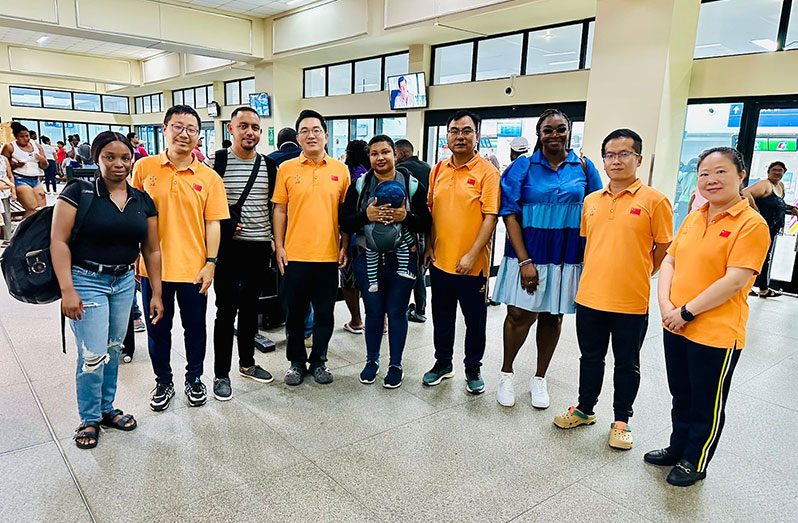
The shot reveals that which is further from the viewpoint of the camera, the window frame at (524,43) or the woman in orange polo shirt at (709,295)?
the window frame at (524,43)

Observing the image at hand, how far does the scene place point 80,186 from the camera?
220 cm

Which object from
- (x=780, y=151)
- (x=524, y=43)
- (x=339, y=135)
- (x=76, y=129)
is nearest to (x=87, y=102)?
(x=76, y=129)

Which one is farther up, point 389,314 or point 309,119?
point 309,119

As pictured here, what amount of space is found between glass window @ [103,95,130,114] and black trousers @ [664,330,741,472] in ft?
71.6

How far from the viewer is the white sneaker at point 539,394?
2975 mm

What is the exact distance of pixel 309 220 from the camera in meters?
2.92

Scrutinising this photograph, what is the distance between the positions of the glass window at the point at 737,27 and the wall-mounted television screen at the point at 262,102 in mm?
8577

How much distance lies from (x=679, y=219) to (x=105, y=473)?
696cm


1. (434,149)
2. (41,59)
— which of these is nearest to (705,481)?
(434,149)

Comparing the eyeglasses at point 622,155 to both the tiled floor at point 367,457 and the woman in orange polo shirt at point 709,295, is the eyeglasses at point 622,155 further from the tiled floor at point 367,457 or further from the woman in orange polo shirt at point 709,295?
the tiled floor at point 367,457

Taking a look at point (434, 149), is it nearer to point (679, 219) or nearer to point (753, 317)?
point (679, 219)

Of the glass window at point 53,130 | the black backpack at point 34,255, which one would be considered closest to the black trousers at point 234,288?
the black backpack at point 34,255

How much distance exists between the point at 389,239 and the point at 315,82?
10.1 metres

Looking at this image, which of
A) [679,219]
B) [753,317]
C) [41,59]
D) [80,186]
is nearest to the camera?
[80,186]
